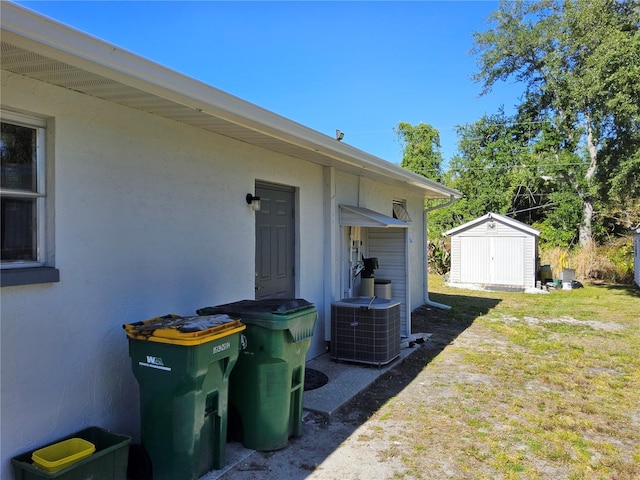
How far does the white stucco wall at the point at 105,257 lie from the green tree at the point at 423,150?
73.0 ft

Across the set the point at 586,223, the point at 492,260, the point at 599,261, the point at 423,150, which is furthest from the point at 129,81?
the point at 423,150

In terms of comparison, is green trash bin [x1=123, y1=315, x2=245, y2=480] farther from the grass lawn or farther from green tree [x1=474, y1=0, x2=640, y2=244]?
green tree [x1=474, y1=0, x2=640, y2=244]

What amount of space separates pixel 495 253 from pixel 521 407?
11.5m

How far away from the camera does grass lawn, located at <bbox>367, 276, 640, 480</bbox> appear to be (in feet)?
11.0

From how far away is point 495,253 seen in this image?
15109 mm

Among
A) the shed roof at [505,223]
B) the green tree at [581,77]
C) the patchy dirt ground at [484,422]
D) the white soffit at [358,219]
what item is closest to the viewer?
the patchy dirt ground at [484,422]

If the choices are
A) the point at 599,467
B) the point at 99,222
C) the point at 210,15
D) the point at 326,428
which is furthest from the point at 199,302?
the point at 210,15

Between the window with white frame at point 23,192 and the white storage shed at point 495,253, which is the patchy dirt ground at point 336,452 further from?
the white storage shed at point 495,253

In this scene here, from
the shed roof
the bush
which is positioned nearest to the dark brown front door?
the shed roof

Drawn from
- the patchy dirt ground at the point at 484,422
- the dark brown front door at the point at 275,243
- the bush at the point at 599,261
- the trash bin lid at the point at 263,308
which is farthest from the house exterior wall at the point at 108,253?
the bush at the point at 599,261

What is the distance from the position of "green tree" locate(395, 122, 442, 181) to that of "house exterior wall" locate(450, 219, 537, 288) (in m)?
10.2

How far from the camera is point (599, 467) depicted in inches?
129

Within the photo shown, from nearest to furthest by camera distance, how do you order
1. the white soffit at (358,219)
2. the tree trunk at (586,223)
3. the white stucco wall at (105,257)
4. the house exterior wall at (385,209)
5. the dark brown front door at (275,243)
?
the white stucco wall at (105,257) < the dark brown front door at (275,243) < the white soffit at (358,219) < the house exterior wall at (385,209) < the tree trunk at (586,223)

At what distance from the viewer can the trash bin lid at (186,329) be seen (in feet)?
8.95
